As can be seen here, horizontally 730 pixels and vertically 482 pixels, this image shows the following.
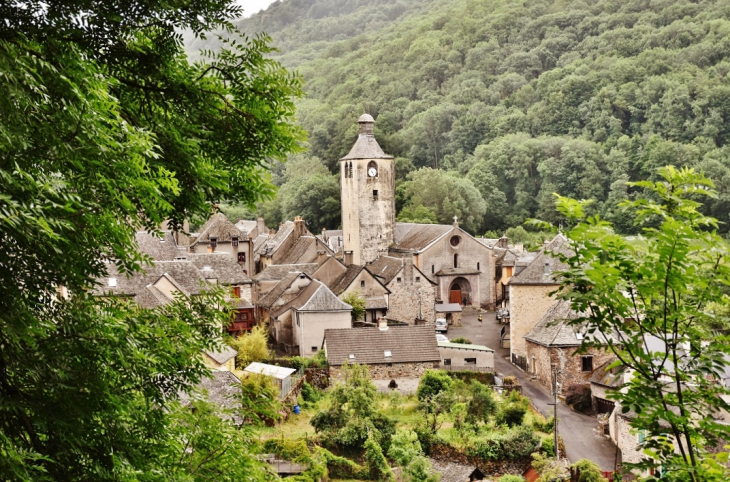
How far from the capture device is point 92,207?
6.17 metres

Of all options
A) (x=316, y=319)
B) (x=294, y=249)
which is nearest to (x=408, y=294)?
(x=316, y=319)

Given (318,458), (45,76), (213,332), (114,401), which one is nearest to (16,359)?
(114,401)

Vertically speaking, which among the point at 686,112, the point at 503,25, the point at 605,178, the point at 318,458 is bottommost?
the point at 318,458

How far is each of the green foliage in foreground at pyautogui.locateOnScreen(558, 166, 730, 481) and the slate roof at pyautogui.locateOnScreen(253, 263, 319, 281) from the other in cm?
4316

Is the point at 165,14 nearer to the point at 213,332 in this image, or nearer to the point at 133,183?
the point at 133,183

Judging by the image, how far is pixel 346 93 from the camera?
477 feet

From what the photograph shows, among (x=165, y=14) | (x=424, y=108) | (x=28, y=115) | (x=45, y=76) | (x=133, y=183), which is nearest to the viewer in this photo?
(x=28, y=115)

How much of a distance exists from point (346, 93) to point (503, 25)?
29.8 m

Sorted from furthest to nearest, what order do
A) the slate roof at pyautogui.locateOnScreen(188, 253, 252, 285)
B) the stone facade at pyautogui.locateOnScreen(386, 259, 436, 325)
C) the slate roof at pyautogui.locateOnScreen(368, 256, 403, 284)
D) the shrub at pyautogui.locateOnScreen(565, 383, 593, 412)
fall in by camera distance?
the slate roof at pyautogui.locateOnScreen(368, 256, 403, 284), the stone facade at pyautogui.locateOnScreen(386, 259, 436, 325), the slate roof at pyautogui.locateOnScreen(188, 253, 252, 285), the shrub at pyautogui.locateOnScreen(565, 383, 593, 412)

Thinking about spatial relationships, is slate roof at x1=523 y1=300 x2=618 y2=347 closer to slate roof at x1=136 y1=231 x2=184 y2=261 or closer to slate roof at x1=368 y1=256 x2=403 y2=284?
slate roof at x1=368 y1=256 x2=403 y2=284

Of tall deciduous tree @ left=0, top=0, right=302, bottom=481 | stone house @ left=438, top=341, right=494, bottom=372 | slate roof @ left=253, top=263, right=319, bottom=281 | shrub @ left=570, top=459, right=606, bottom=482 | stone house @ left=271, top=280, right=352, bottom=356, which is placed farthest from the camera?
slate roof @ left=253, top=263, right=319, bottom=281

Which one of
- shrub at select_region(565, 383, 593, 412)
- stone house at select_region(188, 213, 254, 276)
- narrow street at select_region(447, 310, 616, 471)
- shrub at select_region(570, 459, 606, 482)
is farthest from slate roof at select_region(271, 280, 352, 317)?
shrub at select_region(570, 459, 606, 482)

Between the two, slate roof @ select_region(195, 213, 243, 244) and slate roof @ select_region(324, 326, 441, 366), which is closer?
slate roof @ select_region(324, 326, 441, 366)

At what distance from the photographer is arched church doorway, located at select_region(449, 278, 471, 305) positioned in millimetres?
60125
